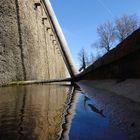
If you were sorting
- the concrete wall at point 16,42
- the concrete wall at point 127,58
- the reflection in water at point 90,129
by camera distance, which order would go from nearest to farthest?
the reflection in water at point 90,129 → the concrete wall at point 127,58 → the concrete wall at point 16,42

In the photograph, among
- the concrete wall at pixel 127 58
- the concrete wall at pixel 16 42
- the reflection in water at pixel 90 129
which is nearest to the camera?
the reflection in water at pixel 90 129

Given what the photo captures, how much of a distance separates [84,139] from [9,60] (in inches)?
490

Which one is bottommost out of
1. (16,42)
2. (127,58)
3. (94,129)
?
(94,129)

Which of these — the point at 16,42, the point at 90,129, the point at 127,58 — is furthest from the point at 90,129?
the point at 16,42

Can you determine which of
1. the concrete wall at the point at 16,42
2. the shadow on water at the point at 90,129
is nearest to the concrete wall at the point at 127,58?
the shadow on water at the point at 90,129

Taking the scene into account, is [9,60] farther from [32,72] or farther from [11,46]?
[32,72]

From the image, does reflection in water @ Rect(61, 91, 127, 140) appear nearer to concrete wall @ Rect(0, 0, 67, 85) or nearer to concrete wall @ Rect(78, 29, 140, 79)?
concrete wall @ Rect(78, 29, 140, 79)

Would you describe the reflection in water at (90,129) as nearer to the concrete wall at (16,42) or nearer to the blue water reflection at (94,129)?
the blue water reflection at (94,129)

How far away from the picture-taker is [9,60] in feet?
45.1

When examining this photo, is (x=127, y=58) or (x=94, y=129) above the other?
(x=127, y=58)

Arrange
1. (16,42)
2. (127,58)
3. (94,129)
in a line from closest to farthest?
1. (94,129)
2. (127,58)
3. (16,42)

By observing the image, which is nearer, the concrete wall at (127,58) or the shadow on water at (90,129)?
the shadow on water at (90,129)

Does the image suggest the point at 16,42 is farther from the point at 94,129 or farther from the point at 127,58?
the point at 94,129

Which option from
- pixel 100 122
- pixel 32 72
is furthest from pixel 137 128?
pixel 32 72
